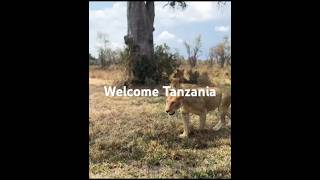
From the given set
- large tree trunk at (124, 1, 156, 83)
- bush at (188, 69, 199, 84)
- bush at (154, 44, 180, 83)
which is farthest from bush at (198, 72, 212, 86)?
large tree trunk at (124, 1, 156, 83)

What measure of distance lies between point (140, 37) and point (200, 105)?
0.65 meters

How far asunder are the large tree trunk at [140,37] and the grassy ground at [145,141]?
16 cm

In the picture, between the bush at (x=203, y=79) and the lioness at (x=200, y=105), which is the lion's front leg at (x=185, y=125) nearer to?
the lioness at (x=200, y=105)

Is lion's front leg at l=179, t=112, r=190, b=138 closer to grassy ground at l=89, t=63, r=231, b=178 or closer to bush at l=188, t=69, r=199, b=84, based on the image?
grassy ground at l=89, t=63, r=231, b=178

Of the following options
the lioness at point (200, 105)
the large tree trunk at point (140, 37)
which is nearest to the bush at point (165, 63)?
the large tree trunk at point (140, 37)

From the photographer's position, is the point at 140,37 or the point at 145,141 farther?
the point at 140,37

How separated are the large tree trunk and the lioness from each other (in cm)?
30

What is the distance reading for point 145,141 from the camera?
3.49m

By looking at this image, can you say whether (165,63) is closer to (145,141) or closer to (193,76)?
(193,76)

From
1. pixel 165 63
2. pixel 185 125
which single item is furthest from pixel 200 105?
pixel 165 63
